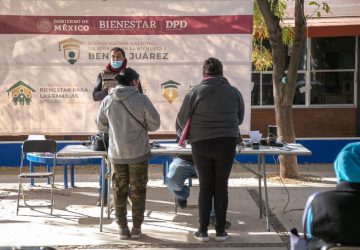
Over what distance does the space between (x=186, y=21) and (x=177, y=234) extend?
3.26 meters

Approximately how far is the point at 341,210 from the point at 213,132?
Answer: 7.92ft

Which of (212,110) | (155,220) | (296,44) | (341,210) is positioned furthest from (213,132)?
(296,44)

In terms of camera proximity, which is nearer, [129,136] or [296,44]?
[129,136]

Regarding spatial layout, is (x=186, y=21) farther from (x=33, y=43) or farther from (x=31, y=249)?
(x=31, y=249)

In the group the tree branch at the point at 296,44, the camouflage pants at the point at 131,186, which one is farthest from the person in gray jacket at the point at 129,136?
the tree branch at the point at 296,44

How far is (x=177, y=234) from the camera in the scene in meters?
6.00

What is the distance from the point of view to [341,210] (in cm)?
314

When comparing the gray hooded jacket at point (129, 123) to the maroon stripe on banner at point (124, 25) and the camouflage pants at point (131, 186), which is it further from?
the maroon stripe on banner at point (124, 25)

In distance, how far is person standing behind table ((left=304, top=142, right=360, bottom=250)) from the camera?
315 cm

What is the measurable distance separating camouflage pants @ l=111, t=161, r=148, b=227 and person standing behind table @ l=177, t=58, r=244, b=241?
Answer: 0.57 meters

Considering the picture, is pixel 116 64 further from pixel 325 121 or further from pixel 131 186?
pixel 325 121

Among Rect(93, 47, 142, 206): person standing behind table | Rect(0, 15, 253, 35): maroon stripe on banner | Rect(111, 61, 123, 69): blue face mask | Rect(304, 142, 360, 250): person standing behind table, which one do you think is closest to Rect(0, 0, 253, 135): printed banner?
Rect(0, 15, 253, 35): maroon stripe on banner

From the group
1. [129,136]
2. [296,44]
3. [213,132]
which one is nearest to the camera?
[213,132]

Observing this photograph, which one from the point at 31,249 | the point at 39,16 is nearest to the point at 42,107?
the point at 39,16
